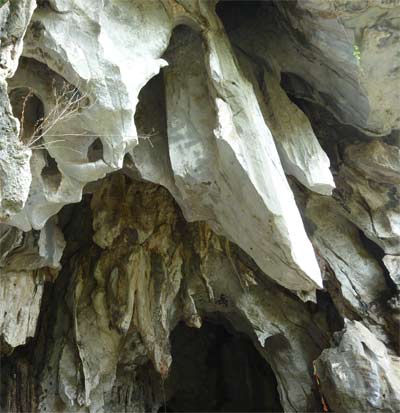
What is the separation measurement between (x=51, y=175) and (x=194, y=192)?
1.12 metres

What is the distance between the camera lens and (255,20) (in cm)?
484

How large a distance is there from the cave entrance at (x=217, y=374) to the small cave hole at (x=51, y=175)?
523 centimetres

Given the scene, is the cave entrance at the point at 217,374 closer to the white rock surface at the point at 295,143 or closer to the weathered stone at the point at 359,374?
the weathered stone at the point at 359,374

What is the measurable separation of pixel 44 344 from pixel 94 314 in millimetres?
790

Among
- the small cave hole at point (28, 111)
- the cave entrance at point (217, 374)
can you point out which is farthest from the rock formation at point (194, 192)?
the cave entrance at point (217, 374)

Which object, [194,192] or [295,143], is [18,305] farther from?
[295,143]

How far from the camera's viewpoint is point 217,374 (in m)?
Result: 8.77

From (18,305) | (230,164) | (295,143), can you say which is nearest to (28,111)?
(230,164)

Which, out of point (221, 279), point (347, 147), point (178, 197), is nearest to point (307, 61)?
point (347, 147)

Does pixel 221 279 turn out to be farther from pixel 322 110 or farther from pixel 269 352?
pixel 322 110

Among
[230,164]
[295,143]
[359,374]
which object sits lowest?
[359,374]

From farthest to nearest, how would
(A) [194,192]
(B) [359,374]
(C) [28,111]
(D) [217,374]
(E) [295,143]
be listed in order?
(D) [217,374] → (B) [359,374] → (E) [295,143] → (A) [194,192] → (C) [28,111]

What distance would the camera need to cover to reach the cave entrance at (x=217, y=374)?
27.3 feet

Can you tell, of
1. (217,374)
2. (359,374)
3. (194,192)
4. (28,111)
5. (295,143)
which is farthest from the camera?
(217,374)
